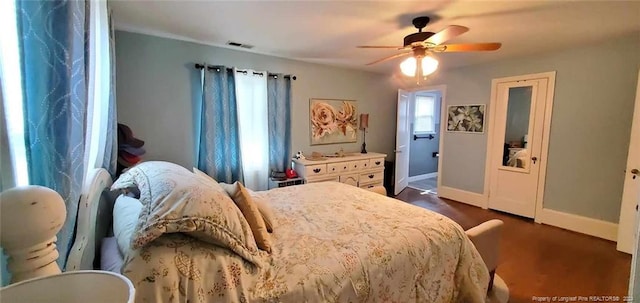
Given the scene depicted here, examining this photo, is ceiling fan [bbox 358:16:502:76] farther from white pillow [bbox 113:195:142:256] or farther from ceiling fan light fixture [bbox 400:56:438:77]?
white pillow [bbox 113:195:142:256]

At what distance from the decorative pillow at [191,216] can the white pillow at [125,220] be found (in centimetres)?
11

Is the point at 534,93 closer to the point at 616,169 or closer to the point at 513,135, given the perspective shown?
the point at 513,135

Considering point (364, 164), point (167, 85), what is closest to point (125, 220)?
point (167, 85)

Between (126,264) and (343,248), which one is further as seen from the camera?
(343,248)

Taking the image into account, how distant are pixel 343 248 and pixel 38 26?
55.9 inches

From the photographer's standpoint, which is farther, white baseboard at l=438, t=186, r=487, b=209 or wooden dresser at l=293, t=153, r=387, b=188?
white baseboard at l=438, t=186, r=487, b=209

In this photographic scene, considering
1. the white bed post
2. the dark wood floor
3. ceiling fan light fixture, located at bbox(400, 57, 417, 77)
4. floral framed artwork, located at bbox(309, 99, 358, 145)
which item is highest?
ceiling fan light fixture, located at bbox(400, 57, 417, 77)

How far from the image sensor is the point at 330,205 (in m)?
2.12

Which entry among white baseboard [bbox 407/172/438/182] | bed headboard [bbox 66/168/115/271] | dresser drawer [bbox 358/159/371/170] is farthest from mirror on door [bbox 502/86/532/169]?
bed headboard [bbox 66/168/115/271]

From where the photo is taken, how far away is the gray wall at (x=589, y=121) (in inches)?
121

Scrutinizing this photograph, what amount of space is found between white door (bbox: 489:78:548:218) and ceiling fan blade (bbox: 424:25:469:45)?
2.45 m

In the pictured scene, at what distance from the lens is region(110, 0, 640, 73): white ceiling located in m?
2.17

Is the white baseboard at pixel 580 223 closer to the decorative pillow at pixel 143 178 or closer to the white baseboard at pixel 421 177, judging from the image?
the white baseboard at pixel 421 177

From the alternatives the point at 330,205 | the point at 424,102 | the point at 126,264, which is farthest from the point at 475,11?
the point at 424,102
